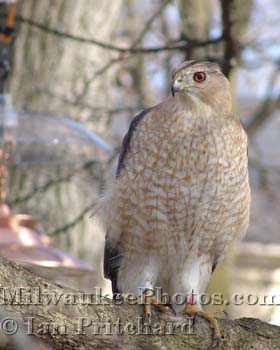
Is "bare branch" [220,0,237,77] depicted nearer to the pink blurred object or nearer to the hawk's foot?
the pink blurred object

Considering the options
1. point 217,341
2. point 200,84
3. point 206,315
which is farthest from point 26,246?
point 217,341

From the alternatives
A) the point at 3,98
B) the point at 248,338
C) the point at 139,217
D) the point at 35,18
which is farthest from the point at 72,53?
the point at 248,338

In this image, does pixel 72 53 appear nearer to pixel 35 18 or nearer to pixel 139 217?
pixel 35 18

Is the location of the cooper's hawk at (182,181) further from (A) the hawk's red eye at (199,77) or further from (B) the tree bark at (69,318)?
(B) the tree bark at (69,318)

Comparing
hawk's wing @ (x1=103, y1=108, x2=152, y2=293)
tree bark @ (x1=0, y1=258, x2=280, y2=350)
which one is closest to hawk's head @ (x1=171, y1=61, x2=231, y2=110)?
hawk's wing @ (x1=103, y1=108, x2=152, y2=293)

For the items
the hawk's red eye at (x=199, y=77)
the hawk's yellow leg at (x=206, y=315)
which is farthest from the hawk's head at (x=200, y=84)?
the hawk's yellow leg at (x=206, y=315)

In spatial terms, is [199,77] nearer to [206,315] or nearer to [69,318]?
[206,315]

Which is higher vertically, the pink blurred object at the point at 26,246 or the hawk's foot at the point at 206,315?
the pink blurred object at the point at 26,246

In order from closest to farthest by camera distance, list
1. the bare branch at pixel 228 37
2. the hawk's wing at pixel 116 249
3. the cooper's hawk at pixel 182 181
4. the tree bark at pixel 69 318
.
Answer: the tree bark at pixel 69 318, the cooper's hawk at pixel 182 181, the hawk's wing at pixel 116 249, the bare branch at pixel 228 37

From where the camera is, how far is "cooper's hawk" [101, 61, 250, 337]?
13.5 ft

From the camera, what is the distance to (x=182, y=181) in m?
4.11

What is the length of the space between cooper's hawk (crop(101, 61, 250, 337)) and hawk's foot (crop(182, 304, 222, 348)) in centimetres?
6

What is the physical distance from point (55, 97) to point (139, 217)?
2998 millimetres

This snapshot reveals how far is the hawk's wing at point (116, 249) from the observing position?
4.36m
